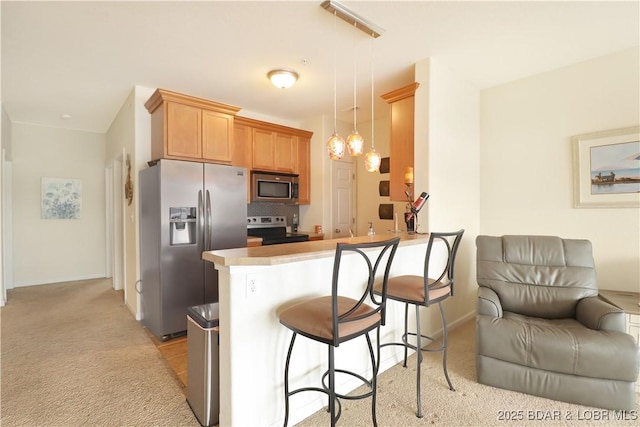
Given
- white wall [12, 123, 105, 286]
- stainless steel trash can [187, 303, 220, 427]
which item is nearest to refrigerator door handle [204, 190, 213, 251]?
stainless steel trash can [187, 303, 220, 427]

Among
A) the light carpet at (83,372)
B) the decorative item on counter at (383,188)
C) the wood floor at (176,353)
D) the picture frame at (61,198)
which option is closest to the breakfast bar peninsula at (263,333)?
the light carpet at (83,372)

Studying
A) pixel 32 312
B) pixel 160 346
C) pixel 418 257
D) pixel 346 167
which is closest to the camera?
pixel 418 257

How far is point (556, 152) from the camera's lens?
3182mm

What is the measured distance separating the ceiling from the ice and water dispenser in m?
1.43

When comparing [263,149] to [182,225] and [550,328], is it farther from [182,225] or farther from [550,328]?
[550,328]

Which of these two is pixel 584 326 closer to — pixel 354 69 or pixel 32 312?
pixel 354 69

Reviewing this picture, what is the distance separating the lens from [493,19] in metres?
2.32

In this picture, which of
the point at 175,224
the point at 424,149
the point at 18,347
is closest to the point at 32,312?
the point at 18,347

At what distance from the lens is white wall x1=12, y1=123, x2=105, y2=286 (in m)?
4.91

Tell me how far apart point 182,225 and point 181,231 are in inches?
2.4

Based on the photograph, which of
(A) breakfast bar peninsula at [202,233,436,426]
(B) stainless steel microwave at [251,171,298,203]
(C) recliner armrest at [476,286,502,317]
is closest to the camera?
(A) breakfast bar peninsula at [202,233,436,426]

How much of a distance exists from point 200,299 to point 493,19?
3624mm

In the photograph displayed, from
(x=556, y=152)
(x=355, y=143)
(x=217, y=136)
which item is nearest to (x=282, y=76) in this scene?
(x=217, y=136)

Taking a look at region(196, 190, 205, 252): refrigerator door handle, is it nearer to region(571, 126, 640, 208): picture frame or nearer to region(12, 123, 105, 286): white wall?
region(12, 123, 105, 286): white wall
